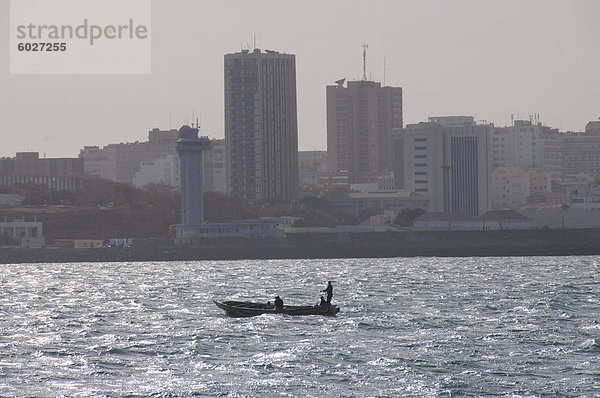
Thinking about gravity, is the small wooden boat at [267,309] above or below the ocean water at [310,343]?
above

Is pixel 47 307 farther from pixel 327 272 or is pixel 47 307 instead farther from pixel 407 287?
pixel 327 272

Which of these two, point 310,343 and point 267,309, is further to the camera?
point 267,309

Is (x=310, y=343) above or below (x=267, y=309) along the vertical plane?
below

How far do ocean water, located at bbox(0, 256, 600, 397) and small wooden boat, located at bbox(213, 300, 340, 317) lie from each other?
49 centimetres

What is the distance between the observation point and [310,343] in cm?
7238

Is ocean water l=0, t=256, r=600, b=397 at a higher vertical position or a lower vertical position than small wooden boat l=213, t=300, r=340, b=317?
lower

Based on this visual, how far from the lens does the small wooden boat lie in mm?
86812

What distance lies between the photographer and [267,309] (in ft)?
290

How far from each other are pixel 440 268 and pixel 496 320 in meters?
83.5

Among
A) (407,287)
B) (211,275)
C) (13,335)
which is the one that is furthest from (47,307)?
(211,275)

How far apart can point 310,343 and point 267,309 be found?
1615cm

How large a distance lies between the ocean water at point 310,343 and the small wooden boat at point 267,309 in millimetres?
495

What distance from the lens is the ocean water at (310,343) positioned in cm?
5850

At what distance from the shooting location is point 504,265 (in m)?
177
